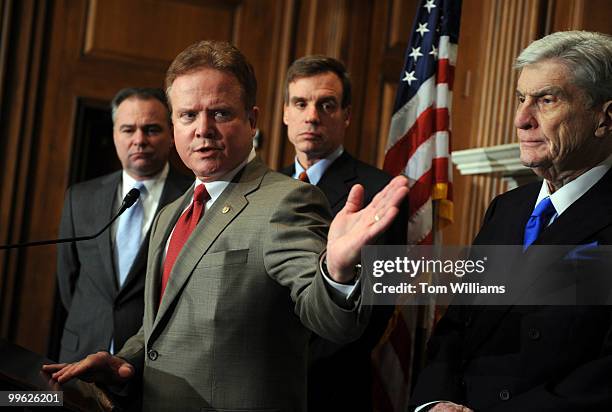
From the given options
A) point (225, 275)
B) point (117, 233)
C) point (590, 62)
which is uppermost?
point (590, 62)

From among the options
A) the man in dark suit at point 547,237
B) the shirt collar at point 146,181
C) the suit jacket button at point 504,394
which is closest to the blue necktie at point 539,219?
the man in dark suit at point 547,237

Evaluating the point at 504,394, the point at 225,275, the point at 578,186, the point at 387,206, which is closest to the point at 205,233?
the point at 225,275

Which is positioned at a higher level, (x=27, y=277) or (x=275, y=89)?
(x=275, y=89)

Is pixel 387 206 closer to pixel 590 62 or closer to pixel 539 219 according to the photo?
pixel 539 219

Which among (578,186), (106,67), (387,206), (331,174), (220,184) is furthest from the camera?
(106,67)

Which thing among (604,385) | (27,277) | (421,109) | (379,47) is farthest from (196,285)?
(379,47)

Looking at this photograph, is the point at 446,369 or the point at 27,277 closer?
the point at 446,369

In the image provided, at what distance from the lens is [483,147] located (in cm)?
391

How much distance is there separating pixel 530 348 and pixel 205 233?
84cm

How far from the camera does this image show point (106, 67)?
5.23 meters

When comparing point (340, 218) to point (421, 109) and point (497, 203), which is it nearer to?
point (497, 203)

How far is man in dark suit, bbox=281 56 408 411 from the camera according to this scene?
299 cm

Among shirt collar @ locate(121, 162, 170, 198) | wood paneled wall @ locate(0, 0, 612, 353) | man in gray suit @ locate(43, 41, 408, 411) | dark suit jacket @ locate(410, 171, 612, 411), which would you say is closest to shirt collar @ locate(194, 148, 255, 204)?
man in gray suit @ locate(43, 41, 408, 411)

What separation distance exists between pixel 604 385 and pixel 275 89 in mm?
3845
